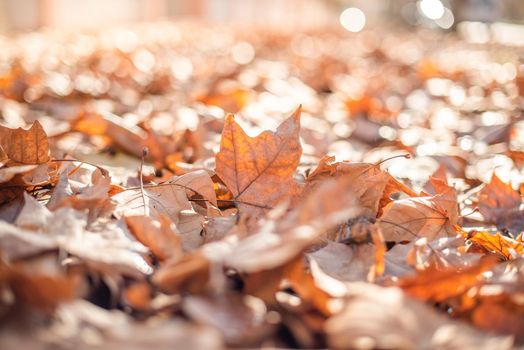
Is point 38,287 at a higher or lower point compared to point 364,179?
higher

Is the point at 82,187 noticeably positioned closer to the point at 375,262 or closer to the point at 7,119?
the point at 375,262

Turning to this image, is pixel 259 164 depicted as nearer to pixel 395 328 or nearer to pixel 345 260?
pixel 345 260

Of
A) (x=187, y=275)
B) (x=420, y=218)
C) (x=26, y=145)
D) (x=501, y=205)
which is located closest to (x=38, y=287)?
(x=187, y=275)

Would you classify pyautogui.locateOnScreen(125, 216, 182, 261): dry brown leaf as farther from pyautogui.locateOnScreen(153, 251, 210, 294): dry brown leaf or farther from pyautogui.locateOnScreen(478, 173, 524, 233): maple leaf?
pyautogui.locateOnScreen(478, 173, 524, 233): maple leaf

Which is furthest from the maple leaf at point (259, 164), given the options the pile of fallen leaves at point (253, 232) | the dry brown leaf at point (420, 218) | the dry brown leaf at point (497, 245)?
the dry brown leaf at point (497, 245)

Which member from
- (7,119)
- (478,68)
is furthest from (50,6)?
(7,119)

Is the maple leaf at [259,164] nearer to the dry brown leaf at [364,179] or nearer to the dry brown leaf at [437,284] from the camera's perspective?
the dry brown leaf at [364,179]

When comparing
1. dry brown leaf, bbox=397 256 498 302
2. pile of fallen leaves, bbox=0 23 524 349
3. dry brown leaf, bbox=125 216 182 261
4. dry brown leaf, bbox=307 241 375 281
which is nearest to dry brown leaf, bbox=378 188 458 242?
pile of fallen leaves, bbox=0 23 524 349
